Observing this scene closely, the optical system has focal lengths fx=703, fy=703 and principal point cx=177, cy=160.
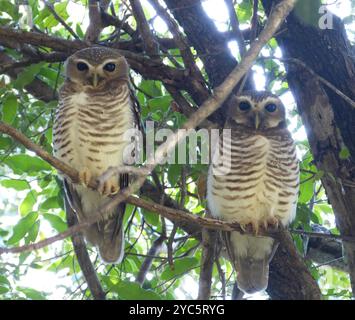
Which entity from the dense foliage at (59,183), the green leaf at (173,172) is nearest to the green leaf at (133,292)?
the dense foliage at (59,183)

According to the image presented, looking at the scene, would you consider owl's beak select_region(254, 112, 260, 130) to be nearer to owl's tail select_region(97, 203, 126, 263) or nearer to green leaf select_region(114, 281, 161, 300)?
owl's tail select_region(97, 203, 126, 263)

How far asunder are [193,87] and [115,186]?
49cm

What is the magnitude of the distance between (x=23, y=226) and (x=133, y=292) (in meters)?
0.69

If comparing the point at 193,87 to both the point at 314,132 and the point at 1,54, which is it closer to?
the point at 314,132

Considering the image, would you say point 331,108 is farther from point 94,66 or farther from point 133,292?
point 133,292

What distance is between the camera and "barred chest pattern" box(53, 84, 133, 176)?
2.62 m

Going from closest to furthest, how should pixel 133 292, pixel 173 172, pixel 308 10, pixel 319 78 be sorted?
1. pixel 308 10
2. pixel 133 292
3. pixel 319 78
4. pixel 173 172

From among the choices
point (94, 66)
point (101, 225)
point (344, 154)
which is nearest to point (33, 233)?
point (101, 225)

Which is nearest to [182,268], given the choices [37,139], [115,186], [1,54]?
[115,186]

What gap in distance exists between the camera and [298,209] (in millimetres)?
2877

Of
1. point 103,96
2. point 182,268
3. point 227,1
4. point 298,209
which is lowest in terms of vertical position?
point 182,268

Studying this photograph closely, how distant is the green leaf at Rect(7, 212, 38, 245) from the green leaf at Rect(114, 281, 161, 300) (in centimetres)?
61

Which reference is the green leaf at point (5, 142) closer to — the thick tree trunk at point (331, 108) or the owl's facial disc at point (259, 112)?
the owl's facial disc at point (259, 112)

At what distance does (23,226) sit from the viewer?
276 centimetres
